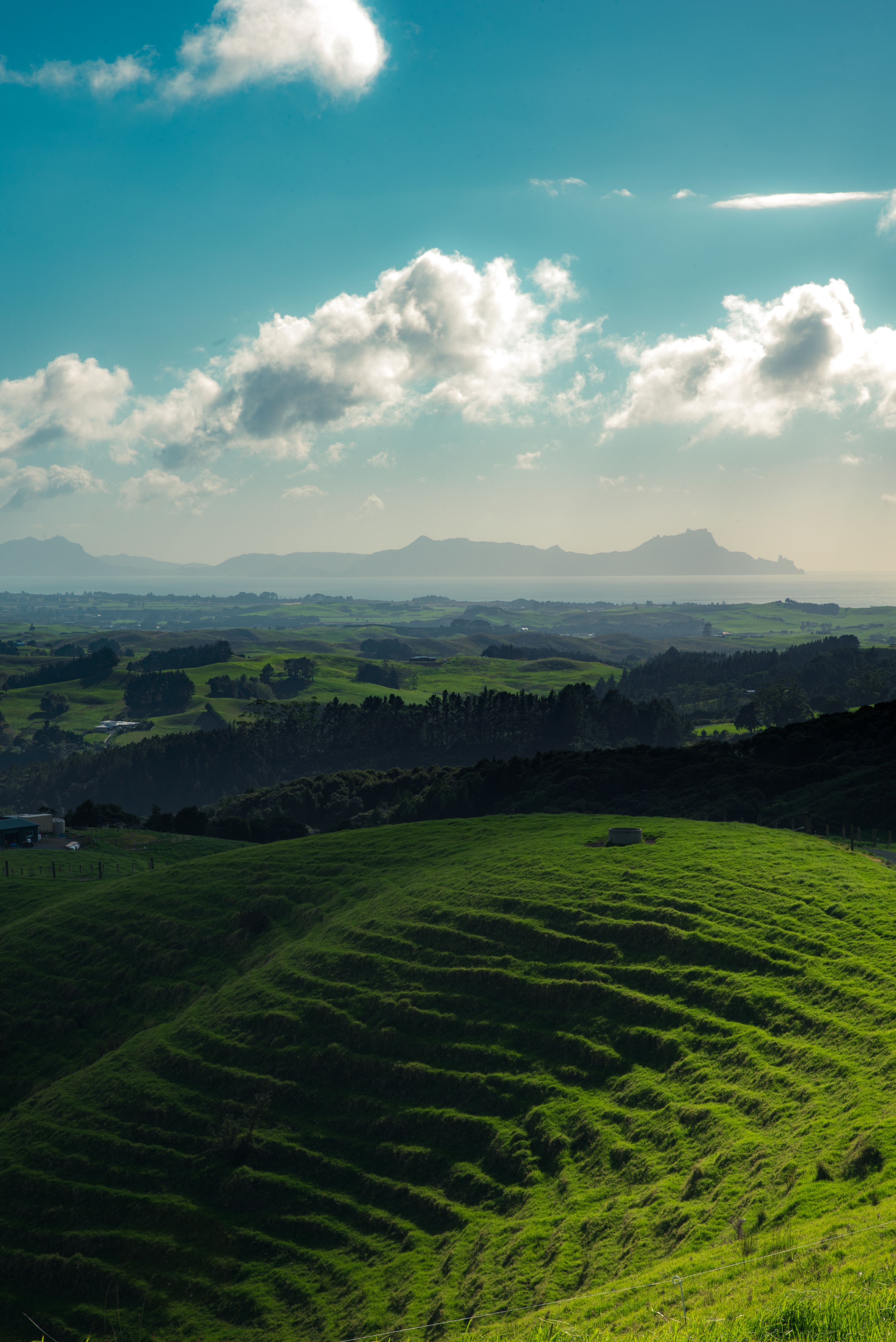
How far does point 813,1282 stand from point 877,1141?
25.9 feet

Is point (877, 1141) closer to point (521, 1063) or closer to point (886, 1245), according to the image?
point (886, 1245)

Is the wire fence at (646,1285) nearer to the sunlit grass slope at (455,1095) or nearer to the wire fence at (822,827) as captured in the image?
the sunlit grass slope at (455,1095)

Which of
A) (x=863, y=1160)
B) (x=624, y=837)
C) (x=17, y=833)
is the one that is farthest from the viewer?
(x=17, y=833)

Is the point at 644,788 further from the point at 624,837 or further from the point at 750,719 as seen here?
the point at 750,719

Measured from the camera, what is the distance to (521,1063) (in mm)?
34031

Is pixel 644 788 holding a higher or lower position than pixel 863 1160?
lower

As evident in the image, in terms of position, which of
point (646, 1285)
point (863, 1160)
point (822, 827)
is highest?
point (863, 1160)

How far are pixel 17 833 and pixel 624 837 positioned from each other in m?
76.2

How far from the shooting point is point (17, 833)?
96.6 m

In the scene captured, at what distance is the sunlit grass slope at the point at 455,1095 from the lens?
2411 cm

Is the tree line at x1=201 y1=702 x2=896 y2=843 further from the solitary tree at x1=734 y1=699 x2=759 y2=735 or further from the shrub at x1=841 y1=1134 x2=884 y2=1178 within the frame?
the solitary tree at x1=734 y1=699 x2=759 y2=735

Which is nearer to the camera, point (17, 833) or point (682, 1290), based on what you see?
point (682, 1290)

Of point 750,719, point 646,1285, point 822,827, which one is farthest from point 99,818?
point 750,719

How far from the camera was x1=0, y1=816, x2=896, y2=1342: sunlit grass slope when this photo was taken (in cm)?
2411
